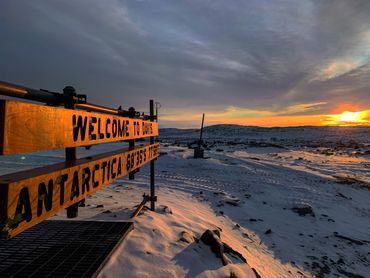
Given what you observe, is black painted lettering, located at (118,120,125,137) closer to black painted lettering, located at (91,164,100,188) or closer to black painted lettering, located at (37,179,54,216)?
black painted lettering, located at (91,164,100,188)

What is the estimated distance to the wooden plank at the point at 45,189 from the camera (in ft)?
5.40

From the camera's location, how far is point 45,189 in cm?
197

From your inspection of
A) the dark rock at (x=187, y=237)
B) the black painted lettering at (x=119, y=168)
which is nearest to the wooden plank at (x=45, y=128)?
the black painted lettering at (x=119, y=168)

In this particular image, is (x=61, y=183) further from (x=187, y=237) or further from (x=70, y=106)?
(x=187, y=237)

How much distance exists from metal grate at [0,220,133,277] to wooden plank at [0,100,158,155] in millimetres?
1655

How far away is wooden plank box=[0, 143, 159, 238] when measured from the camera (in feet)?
5.40

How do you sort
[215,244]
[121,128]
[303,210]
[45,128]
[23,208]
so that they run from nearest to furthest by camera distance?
[23,208] < [45,128] < [121,128] < [215,244] < [303,210]

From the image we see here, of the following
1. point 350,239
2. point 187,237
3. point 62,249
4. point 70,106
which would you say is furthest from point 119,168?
point 350,239

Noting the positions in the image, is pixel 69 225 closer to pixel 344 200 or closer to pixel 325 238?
pixel 325 238

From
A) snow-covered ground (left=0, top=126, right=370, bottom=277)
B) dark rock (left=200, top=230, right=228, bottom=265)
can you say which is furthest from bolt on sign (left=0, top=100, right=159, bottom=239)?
dark rock (left=200, top=230, right=228, bottom=265)

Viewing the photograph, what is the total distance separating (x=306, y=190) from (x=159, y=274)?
1018cm

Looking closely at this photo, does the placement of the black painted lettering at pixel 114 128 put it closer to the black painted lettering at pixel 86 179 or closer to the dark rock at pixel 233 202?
the black painted lettering at pixel 86 179

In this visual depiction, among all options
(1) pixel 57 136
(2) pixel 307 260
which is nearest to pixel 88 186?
(1) pixel 57 136

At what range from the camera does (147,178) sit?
38.9 feet
